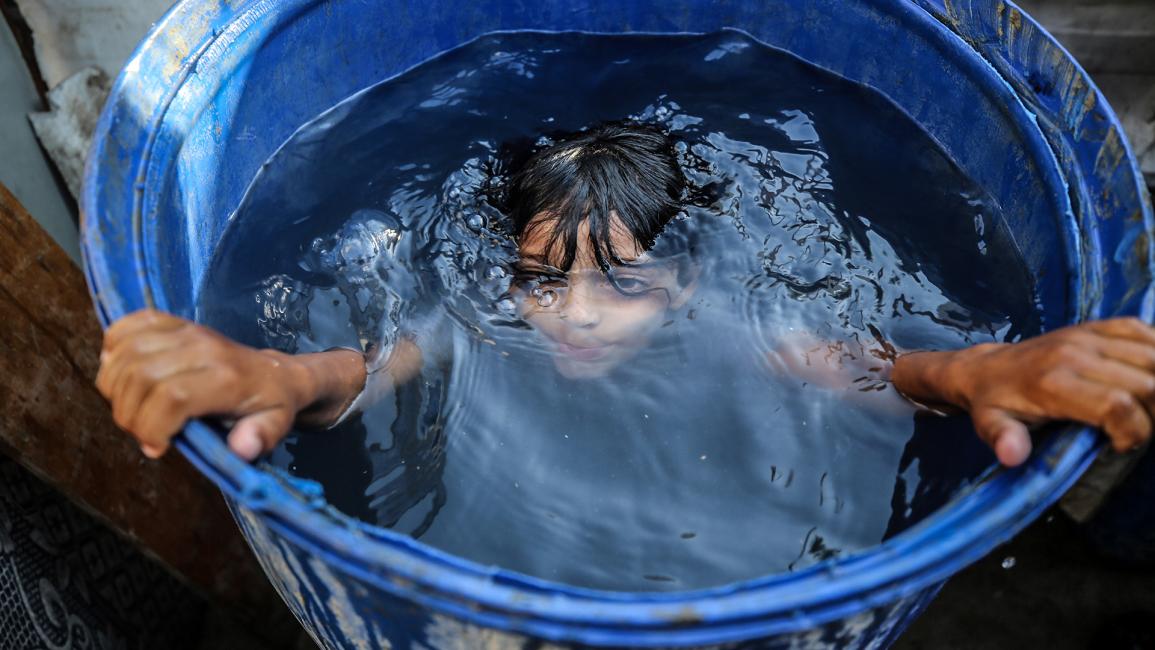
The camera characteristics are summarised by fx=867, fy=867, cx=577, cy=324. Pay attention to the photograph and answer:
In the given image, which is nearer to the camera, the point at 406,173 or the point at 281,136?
the point at 281,136

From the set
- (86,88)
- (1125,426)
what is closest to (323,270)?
(86,88)

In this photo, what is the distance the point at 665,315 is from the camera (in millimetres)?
1502

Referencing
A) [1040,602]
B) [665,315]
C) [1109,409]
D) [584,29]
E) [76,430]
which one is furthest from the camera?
[584,29]

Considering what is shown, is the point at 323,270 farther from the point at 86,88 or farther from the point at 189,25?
the point at 86,88

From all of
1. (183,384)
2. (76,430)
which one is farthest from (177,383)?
(76,430)

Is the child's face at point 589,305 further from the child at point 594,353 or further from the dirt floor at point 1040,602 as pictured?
the dirt floor at point 1040,602

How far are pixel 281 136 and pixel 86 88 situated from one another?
0.72 meters

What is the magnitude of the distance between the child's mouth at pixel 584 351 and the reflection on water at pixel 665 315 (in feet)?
0.08

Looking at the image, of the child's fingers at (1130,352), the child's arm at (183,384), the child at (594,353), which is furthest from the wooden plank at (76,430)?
the child's fingers at (1130,352)

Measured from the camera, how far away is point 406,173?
1.75 metres

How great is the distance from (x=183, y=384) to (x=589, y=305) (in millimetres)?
751

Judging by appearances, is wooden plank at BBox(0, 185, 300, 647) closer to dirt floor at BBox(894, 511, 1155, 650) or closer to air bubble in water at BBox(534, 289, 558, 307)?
air bubble in water at BBox(534, 289, 558, 307)

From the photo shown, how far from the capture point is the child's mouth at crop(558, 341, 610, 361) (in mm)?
1458

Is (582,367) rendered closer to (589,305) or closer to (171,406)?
(589,305)
